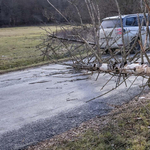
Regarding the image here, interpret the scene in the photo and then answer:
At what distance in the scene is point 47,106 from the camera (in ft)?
17.6

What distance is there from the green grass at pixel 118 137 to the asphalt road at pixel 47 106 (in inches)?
21.2

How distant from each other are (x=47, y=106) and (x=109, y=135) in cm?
203

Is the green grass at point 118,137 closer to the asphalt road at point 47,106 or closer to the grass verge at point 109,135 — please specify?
the grass verge at point 109,135

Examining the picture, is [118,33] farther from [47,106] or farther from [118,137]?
[118,137]

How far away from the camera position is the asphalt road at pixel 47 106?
398 centimetres

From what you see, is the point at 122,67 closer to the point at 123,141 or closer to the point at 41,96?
the point at 123,141

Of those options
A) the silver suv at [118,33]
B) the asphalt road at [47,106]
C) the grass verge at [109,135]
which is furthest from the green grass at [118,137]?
the silver suv at [118,33]

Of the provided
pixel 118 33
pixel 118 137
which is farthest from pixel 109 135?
pixel 118 33

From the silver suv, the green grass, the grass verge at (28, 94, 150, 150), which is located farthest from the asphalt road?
the silver suv

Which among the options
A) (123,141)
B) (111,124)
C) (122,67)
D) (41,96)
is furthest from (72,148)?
(41,96)

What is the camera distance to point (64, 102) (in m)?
5.55

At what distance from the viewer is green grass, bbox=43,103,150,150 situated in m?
3.40

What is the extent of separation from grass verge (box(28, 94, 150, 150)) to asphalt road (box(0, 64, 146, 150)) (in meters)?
0.26

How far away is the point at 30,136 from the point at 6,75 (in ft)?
18.4
